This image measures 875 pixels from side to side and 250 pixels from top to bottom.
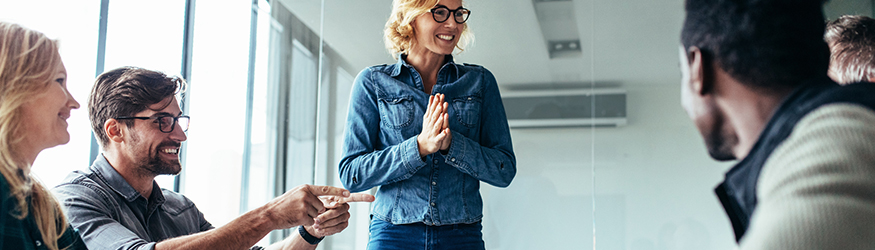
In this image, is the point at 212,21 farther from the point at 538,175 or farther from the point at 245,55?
the point at 538,175

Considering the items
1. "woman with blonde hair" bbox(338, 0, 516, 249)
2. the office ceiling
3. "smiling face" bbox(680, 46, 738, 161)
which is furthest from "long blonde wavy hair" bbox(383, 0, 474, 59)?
the office ceiling

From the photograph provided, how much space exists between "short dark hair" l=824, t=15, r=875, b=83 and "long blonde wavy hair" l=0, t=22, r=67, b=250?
1638mm

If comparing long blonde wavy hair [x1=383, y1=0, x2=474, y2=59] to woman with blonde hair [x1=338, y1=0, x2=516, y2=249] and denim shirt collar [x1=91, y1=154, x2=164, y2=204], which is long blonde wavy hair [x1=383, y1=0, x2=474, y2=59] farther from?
denim shirt collar [x1=91, y1=154, x2=164, y2=204]

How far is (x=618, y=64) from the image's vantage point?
134 inches

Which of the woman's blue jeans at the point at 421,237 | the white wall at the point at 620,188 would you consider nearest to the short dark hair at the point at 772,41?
the woman's blue jeans at the point at 421,237

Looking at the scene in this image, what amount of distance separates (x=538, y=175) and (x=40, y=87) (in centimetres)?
264

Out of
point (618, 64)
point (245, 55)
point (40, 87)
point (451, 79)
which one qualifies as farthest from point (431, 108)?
point (245, 55)

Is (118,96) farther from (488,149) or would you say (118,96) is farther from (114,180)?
(488,149)

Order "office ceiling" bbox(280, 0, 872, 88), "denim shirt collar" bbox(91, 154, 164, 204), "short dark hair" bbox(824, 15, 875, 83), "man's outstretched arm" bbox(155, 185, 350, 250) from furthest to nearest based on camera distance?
"office ceiling" bbox(280, 0, 872, 88) → "denim shirt collar" bbox(91, 154, 164, 204) → "man's outstretched arm" bbox(155, 185, 350, 250) → "short dark hair" bbox(824, 15, 875, 83)

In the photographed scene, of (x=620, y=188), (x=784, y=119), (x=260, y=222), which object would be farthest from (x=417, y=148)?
(x=620, y=188)

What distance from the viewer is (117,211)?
5.51 ft

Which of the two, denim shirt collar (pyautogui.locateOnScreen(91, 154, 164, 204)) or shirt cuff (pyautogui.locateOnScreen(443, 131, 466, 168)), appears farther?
denim shirt collar (pyautogui.locateOnScreen(91, 154, 164, 204))

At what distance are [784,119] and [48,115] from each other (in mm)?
1230

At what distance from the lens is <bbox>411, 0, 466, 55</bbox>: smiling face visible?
183 cm
